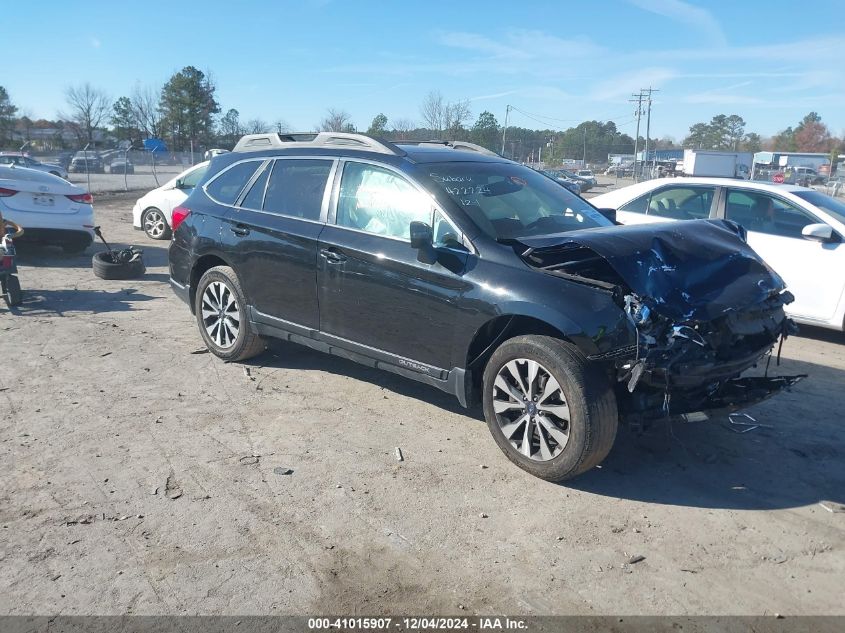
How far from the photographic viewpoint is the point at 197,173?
1329 cm

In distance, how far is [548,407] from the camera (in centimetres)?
410

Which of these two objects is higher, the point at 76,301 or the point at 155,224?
the point at 155,224

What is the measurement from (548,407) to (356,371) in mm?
2480

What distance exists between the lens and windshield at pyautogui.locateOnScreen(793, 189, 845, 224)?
7.63 metres

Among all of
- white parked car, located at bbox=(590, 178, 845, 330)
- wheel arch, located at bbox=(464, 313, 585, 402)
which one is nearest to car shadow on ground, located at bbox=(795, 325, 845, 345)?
white parked car, located at bbox=(590, 178, 845, 330)

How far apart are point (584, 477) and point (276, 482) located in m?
1.87

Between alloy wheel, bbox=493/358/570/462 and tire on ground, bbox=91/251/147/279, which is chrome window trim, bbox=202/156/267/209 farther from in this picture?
tire on ground, bbox=91/251/147/279

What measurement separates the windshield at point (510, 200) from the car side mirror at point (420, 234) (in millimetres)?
363

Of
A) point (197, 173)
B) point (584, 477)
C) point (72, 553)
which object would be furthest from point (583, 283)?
point (197, 173)

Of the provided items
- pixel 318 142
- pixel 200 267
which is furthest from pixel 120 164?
pixel 318 142

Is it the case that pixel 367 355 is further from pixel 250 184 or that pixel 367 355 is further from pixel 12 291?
pixel 12 291

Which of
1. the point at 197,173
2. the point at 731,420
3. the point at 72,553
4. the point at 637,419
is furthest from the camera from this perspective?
the point at 197,173

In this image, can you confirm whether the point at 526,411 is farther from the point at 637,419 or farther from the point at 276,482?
the point at 276,482

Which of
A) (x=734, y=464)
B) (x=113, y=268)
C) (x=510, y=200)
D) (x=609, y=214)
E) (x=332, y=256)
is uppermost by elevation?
(x=510, y=200)
